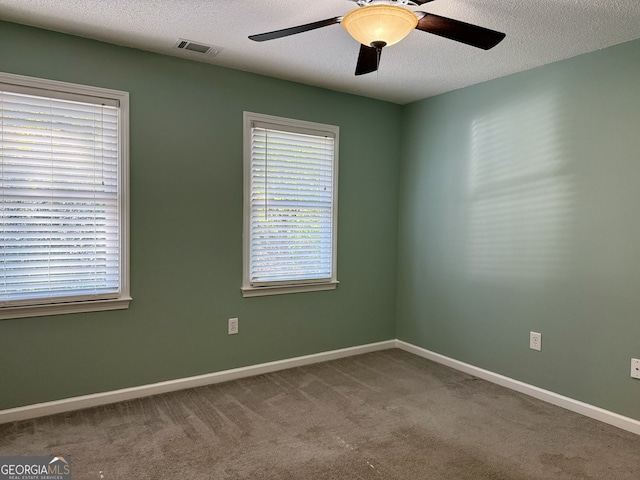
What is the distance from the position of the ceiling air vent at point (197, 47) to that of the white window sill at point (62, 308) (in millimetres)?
1737

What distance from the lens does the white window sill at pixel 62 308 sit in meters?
2.79

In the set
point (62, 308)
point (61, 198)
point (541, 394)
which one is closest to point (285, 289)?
point (62, 308)

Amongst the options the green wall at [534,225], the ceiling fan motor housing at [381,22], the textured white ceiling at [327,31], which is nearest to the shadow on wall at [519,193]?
the green wall at [534,225]

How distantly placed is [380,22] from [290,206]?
6.78 ft

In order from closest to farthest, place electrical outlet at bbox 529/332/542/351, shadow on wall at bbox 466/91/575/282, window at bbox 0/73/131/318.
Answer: window at bbox 0/73/131/318, shadow on wall at bbox 466/91/575/282, electrical outlet at bbox 529/332/542/351

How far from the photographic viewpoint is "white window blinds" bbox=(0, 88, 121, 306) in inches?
109

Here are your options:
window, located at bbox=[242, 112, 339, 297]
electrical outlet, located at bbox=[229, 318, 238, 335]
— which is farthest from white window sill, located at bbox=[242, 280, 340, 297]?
electrical outlet, located at bbox=[229, 318, 238, 335]

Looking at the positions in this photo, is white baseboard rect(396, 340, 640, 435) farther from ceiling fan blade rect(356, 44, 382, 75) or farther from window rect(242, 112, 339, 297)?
ceiling fan blade rect(356, 44, 382, 75)

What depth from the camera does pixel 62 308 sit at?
294cm

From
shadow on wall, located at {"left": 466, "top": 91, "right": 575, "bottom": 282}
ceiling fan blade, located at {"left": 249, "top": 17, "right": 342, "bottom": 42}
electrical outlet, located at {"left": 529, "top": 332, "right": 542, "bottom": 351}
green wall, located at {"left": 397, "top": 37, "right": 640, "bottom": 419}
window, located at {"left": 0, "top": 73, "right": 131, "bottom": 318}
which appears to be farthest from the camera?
electrical outlet, located at {"left": 529, "top": 332, "right": 542, "bottom": 351}

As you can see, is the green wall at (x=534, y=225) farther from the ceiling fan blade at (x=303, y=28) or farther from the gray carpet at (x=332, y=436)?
the ceiling fan blade at (x=303, y=28)

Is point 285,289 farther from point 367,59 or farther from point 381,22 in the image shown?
point 381,22

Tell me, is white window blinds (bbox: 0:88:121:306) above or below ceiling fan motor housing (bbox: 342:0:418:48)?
below

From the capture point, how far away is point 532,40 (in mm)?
2836
